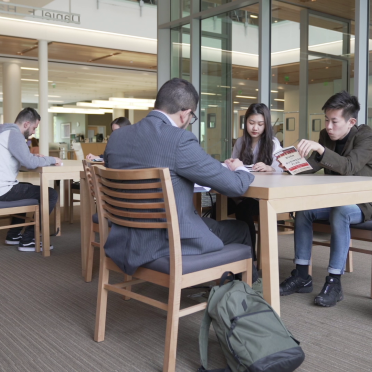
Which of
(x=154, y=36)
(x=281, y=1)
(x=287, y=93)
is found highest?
(x=154, y=36)

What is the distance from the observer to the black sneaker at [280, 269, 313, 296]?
284cm

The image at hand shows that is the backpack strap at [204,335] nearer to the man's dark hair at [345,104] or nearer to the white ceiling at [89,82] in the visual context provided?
the man's dark hair at [345,104]

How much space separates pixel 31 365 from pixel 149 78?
13.5 m

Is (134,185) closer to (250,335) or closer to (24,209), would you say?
(250,335)

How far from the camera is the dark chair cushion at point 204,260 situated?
72.2 inches

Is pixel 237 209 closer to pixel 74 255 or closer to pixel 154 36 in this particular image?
pixel 74 255

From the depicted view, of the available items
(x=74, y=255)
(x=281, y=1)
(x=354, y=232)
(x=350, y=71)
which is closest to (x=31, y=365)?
(x=354, y=232)

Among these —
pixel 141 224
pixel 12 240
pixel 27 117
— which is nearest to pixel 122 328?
pixel 141 224

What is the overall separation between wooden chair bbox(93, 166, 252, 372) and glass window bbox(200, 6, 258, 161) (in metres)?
3.27

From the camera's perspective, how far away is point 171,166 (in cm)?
184

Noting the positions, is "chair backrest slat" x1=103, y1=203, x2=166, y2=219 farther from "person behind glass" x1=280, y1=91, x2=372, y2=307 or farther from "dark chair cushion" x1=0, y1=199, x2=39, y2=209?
"dark chair cushion" x1=0, y1=199, x2=39, y2=209

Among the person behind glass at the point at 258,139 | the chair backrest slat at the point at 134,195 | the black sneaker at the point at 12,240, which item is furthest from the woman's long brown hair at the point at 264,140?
the black sneaker at the point at 12,240

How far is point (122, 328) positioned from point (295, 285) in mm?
1115

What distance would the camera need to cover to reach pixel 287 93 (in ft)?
16.1
